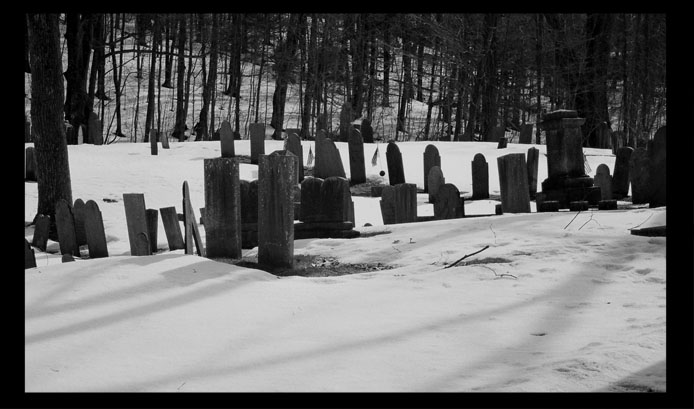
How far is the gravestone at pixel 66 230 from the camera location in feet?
31.3

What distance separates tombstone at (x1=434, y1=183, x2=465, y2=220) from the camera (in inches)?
419

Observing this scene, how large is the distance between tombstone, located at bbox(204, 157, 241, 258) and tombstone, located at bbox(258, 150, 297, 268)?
1.28 ft

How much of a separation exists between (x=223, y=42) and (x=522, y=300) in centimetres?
2949

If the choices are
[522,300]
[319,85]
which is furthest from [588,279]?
[319,85]

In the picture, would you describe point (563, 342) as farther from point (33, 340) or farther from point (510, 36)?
point (510, 36)

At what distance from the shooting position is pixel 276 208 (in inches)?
278

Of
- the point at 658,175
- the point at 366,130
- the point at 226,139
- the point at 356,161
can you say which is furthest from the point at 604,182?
the point at 366,130

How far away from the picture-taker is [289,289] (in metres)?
5.68

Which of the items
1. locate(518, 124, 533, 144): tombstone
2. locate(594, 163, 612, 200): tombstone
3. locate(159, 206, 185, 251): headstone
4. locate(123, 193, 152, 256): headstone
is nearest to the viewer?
locate(123, 193, 152, 256): headstone

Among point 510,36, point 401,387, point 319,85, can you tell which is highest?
point 510,36

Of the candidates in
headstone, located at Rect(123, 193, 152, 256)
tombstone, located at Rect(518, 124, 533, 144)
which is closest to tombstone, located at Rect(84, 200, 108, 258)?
headstone, located at Rect(123, 193, 152, 256)

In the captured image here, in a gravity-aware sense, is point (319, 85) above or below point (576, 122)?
above

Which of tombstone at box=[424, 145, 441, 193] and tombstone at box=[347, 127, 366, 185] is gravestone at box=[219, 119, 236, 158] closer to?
tombstone at box=[347, 127, 366, 185]

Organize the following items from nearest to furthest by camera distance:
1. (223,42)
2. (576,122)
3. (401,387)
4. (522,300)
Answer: (401,387), (522,300), (576,122), (223,42)
